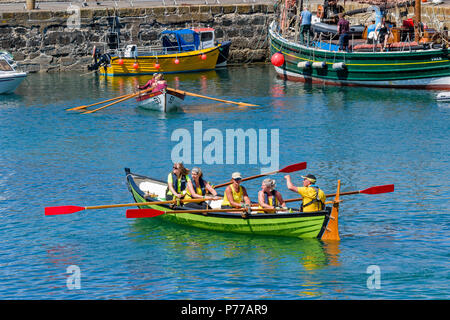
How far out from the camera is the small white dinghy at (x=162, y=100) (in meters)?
37.5

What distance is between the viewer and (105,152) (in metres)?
30.3

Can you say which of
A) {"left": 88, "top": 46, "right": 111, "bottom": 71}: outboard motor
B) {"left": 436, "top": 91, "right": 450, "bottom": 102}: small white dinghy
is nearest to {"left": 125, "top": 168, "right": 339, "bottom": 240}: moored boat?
{"left": 436, "top": 91, "right": 450, "bottom": 102}: small white dinghy

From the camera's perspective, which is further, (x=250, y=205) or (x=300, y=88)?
(x=300, y=88)

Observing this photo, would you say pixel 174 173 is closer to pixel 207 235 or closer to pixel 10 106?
pixel 207 235

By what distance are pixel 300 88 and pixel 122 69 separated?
12670mm

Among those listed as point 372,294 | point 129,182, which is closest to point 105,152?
point 129,182

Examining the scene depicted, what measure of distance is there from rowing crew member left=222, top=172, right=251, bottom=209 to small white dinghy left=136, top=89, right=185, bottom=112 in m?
17.6

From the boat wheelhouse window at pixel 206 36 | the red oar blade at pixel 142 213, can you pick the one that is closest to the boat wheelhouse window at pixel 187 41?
the boat wheelhouse window at pixel 206 36

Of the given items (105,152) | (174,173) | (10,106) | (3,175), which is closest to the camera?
(174,173)

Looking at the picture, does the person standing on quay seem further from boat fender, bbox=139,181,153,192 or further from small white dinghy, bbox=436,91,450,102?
boat fender, bbox=139,181,153,192

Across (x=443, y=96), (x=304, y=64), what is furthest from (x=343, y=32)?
(x=443, y=96)

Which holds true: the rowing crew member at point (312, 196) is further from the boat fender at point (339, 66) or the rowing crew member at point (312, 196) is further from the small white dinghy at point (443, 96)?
the boat fender at point (339, 66)

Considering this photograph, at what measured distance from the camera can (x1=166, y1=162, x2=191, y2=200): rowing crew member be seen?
21.2 meters

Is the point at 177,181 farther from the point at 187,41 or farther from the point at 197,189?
the point at 187,41
